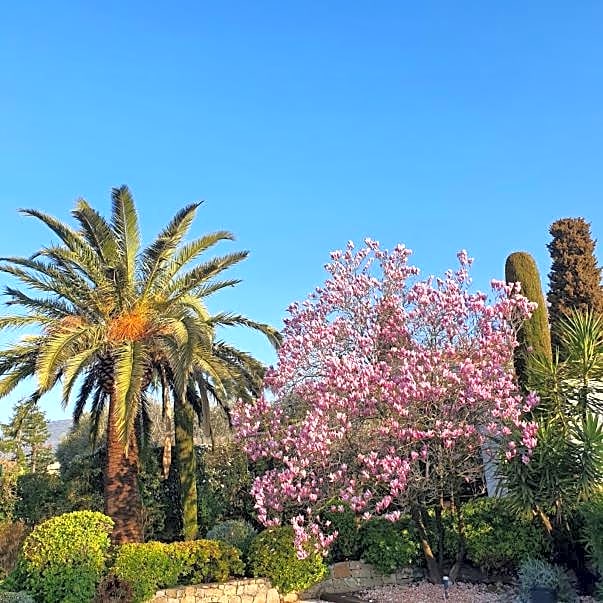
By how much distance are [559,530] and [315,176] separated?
25.2 ft

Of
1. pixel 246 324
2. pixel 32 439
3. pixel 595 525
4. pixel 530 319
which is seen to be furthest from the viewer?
pixel 32 439

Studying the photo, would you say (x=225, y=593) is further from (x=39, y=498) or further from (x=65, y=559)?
(x=39, y=498)

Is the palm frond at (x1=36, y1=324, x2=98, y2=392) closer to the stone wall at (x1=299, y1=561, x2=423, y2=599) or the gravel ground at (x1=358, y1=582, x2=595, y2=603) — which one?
the stone wall at (x1=299, y1=561, x2=423, y2=599)

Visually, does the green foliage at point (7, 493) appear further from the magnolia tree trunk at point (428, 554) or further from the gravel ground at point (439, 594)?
the magnolia tree trunk at point (428, 554)

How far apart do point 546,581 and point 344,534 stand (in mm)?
3655

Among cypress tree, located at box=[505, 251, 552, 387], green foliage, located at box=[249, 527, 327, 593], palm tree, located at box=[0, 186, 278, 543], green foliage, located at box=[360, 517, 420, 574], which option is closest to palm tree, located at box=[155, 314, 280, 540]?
palm tree, located at box=[0, 186, 278, 543]

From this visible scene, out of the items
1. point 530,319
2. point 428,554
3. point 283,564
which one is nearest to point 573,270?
point 530,319

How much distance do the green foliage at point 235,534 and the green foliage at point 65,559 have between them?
8.35 feet

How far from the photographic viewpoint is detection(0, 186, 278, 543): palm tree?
10844 millimetres

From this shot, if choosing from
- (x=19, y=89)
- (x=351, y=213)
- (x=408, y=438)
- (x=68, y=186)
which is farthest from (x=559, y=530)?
(x=19, y=89)

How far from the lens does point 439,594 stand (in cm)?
912

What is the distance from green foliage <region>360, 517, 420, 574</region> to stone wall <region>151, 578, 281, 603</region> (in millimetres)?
1809

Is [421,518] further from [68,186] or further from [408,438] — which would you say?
[68,186]

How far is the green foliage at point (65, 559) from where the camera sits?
8.40 metres
